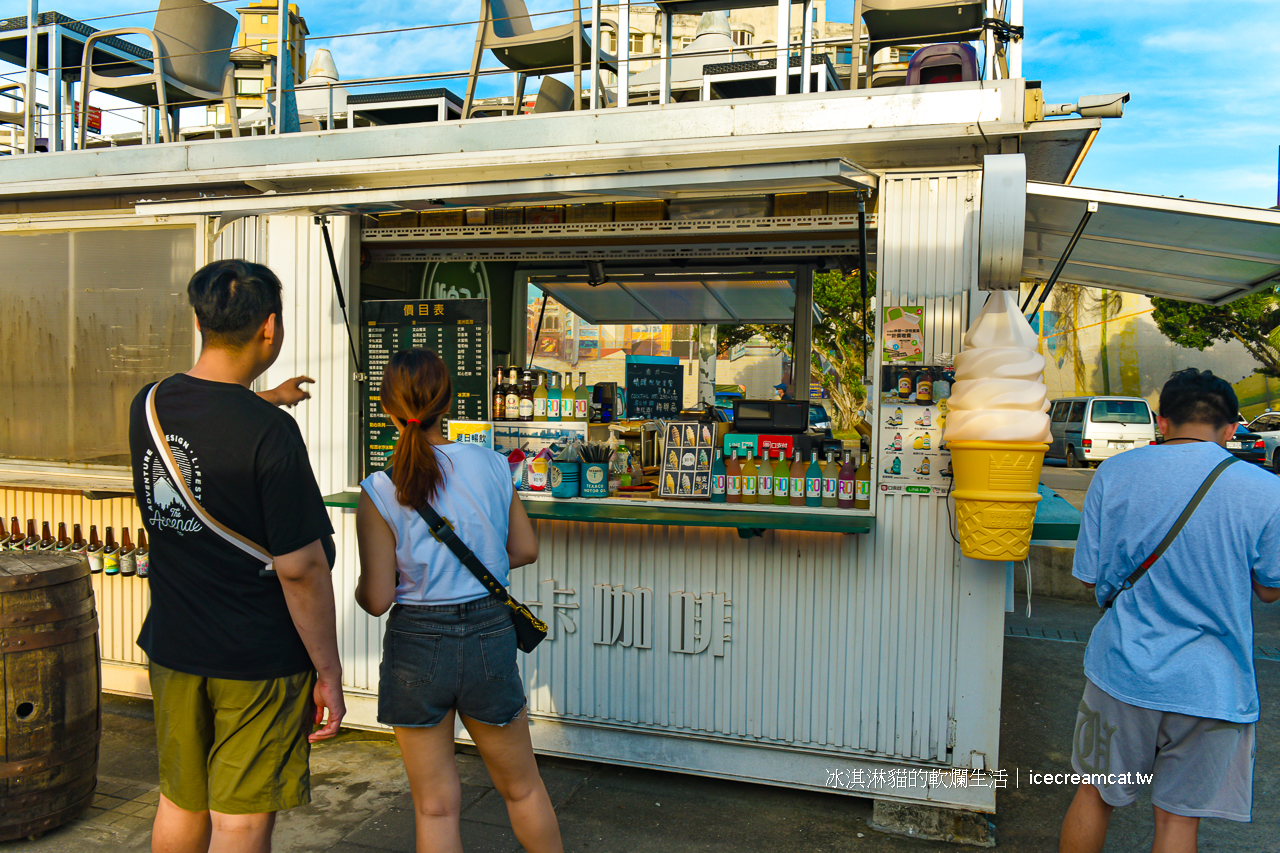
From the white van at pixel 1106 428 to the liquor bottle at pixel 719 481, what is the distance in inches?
666

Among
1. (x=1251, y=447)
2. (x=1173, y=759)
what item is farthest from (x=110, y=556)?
(x=1251, y=447)

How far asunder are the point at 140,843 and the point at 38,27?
5.97 m

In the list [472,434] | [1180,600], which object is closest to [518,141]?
[472,434]

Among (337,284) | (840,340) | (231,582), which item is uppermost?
(840,340)

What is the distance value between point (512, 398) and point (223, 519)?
2.66 metres

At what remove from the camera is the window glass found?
62.1 ft

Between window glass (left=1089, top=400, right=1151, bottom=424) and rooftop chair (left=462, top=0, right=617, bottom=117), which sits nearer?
rooftop chair (left=462, top=0, right=617, bottom=117)

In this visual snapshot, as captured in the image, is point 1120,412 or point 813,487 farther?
point 1120,412

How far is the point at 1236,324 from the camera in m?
21.6

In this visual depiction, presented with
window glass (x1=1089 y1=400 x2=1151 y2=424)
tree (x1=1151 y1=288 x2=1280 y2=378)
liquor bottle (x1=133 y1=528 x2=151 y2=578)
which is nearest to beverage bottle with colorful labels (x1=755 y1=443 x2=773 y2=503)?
liquor bottle (x1=133 y1=528 x2=151 y2=578)

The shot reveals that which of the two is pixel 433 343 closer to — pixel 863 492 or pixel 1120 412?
pixel 863 492

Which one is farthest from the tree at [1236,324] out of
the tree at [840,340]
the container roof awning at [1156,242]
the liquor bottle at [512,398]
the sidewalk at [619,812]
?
the liquor bottle at [512,398]

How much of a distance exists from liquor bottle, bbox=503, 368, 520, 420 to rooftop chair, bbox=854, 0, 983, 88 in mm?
2586

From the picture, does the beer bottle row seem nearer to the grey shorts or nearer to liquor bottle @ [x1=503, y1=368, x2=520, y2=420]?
liquor bottle @ [x1=503, y1=368, x2=520, y2=420]
